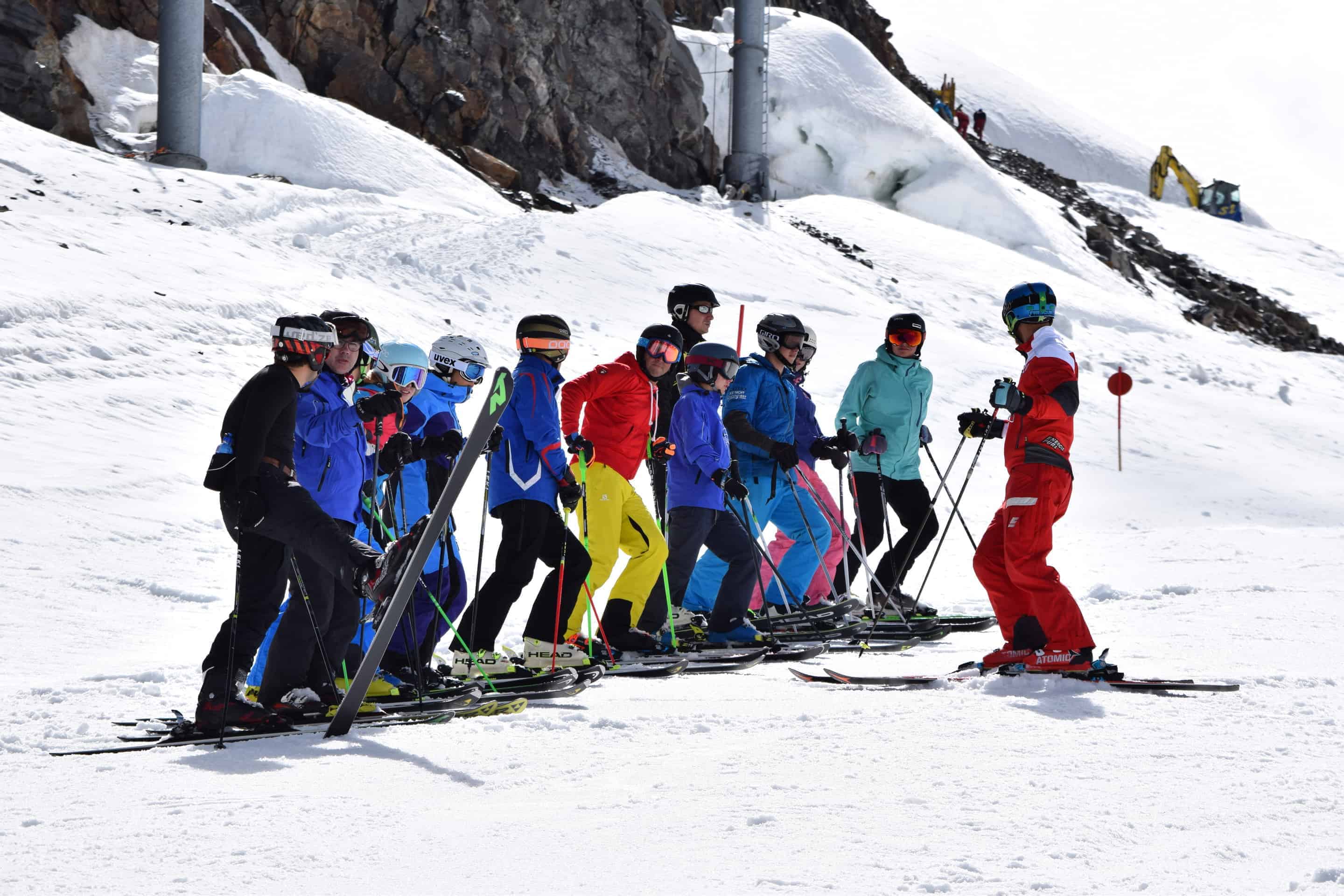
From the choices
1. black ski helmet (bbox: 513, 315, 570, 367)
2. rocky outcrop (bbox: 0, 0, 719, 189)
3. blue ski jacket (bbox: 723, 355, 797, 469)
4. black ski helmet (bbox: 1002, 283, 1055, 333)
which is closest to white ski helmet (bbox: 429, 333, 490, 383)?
black ski helmet (bbox: 513, 315, 570, 367)

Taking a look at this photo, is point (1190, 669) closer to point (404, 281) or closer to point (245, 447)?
point (245, 447)

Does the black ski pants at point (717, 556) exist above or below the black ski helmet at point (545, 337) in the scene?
below

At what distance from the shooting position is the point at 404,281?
Result: 1675 centimetres

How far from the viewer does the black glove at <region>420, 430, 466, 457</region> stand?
5.62 m

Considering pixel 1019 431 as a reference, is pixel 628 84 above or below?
above

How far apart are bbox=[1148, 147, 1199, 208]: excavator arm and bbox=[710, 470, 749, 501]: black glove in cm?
6088

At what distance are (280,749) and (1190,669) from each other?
391cm

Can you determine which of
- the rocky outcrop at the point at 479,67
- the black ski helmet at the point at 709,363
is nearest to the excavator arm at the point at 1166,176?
the rocky outcrop at the point at 479,67

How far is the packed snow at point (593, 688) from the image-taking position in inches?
115

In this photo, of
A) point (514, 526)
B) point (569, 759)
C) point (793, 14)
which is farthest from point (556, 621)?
point (793, 14)

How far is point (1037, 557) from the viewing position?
548 cm

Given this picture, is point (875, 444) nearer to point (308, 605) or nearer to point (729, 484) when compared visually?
point (729, 484)

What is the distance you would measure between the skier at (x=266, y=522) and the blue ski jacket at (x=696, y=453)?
A: 8.60 ft

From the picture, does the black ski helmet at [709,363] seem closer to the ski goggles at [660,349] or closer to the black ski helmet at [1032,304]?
the ski goggles at [660,349]
